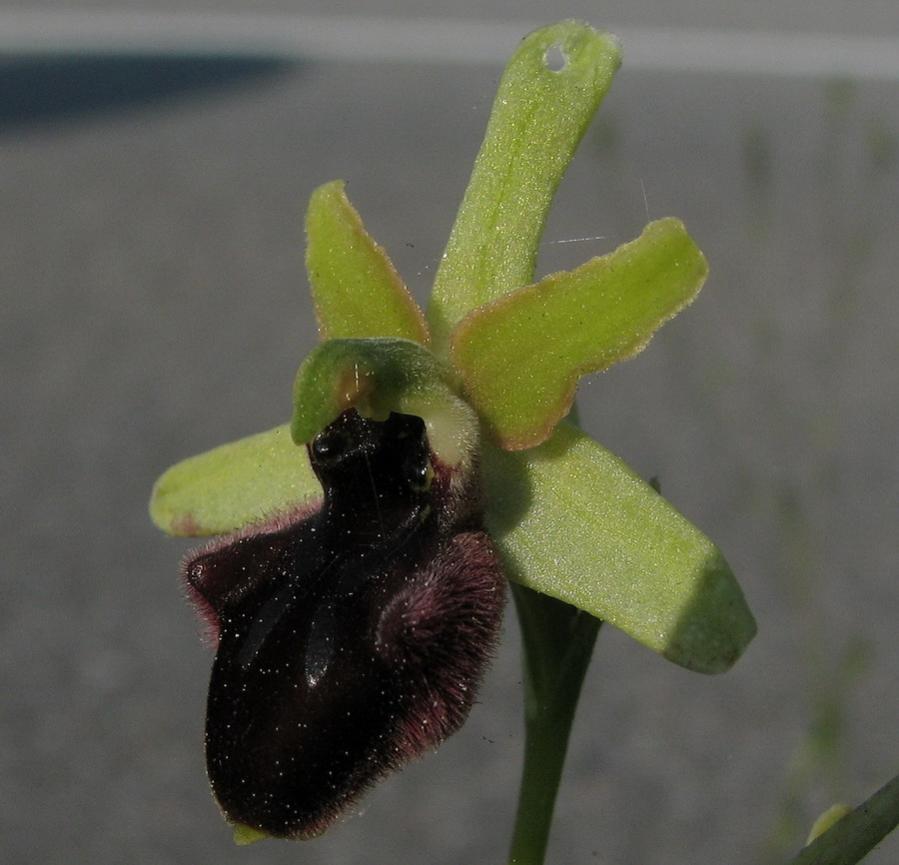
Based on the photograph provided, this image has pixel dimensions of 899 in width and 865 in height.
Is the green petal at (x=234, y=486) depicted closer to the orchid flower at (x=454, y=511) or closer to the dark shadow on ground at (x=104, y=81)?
the orchid flower at (x=454, y=511)

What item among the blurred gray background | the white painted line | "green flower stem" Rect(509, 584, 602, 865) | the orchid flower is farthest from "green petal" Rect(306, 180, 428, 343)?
the white painted line

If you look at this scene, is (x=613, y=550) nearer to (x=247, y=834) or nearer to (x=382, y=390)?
(x=382, y=390)

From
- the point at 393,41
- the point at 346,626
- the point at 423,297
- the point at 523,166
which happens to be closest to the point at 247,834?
the point at 346,626

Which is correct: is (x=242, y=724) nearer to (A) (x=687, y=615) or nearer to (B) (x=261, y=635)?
(B) (x=261, y=635)

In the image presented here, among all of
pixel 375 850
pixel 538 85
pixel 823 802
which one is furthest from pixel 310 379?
pixel 823 802

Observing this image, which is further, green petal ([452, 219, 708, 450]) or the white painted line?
the white painted line

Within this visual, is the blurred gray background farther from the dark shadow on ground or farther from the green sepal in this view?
the green sepal
